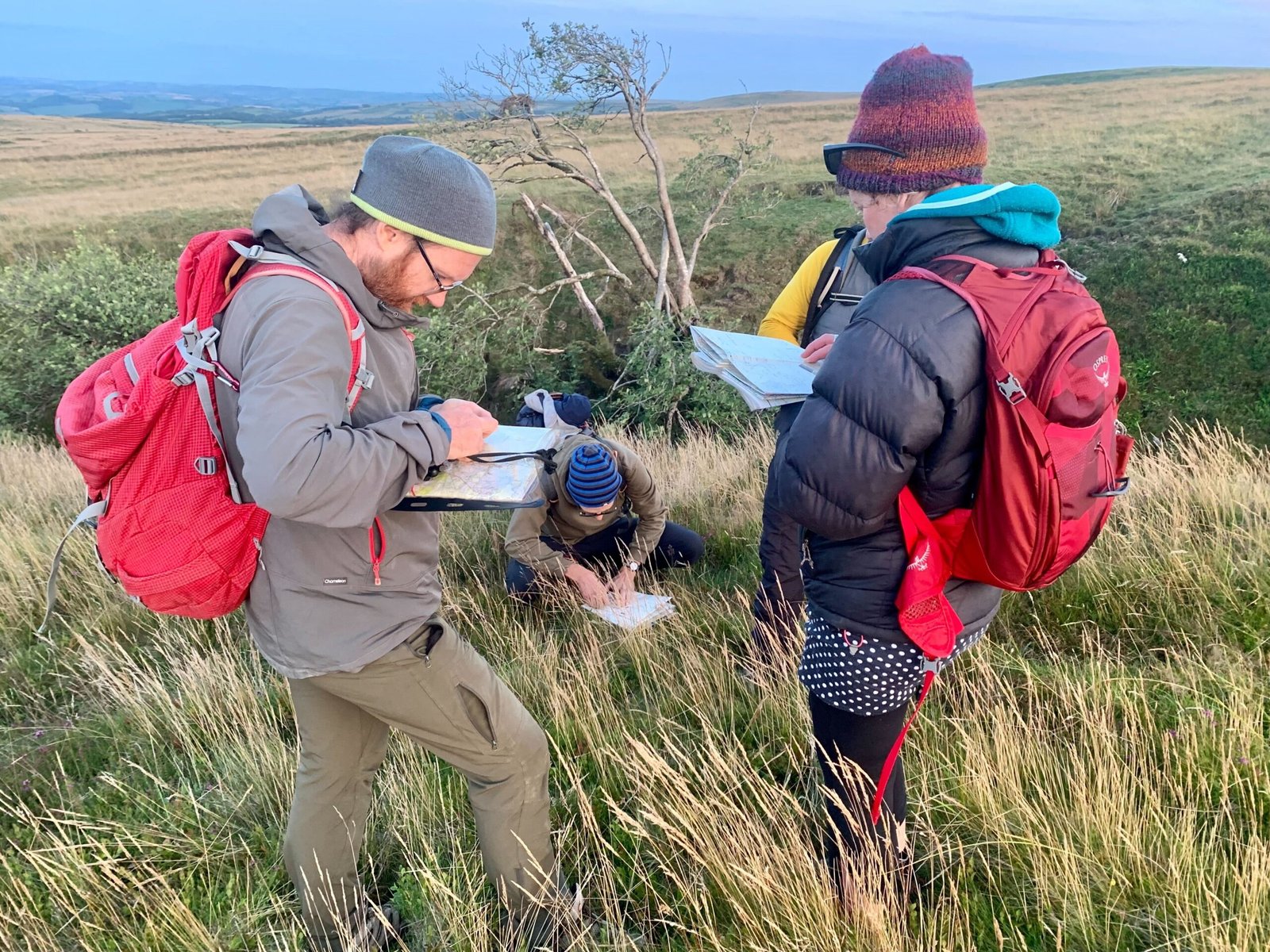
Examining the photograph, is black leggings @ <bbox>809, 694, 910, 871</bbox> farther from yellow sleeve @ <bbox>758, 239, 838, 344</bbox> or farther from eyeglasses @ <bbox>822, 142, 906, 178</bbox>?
yellow sleeve @ <bbox>758, 239, 838, 344</bbox>

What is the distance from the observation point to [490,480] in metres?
1.83

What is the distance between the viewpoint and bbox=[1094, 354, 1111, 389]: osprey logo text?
1.42 meters

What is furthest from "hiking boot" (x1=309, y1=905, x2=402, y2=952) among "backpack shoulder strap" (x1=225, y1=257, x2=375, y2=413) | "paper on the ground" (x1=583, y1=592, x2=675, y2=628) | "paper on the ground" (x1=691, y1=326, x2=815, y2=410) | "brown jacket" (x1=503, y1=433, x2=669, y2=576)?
"brown jacket" (x1=503, y1=433, x2=669, y2=576)

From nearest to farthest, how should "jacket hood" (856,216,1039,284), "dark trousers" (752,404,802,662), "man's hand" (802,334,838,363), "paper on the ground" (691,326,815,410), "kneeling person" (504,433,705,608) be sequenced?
"jacket hood" (856,216,1039,284)
"paper on the ground" (691,326,815,410)
"man's hand" (802,334,838,363)
"dark trousers" (752,404,802,662)
"kneeling person" (504,433,705,608)

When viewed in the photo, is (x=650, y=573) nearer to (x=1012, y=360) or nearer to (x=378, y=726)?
(x=378, y=726)

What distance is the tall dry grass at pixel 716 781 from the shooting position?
1.92 metres

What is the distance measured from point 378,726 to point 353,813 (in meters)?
0.25

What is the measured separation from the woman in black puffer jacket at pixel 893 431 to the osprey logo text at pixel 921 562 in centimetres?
3

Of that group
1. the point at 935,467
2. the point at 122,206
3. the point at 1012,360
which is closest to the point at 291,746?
the point at 935,467

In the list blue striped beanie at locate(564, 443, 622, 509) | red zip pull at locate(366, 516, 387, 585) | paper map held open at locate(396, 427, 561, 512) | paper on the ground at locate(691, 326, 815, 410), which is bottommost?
blue striped beanie at locate(564, 443, 622, 509)

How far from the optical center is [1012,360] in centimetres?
144

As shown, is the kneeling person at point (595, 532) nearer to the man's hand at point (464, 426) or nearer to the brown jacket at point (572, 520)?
the brown jacket at point (572, 520)

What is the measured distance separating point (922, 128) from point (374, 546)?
1.83 metres

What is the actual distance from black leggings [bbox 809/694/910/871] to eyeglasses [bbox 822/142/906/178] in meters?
1.48
